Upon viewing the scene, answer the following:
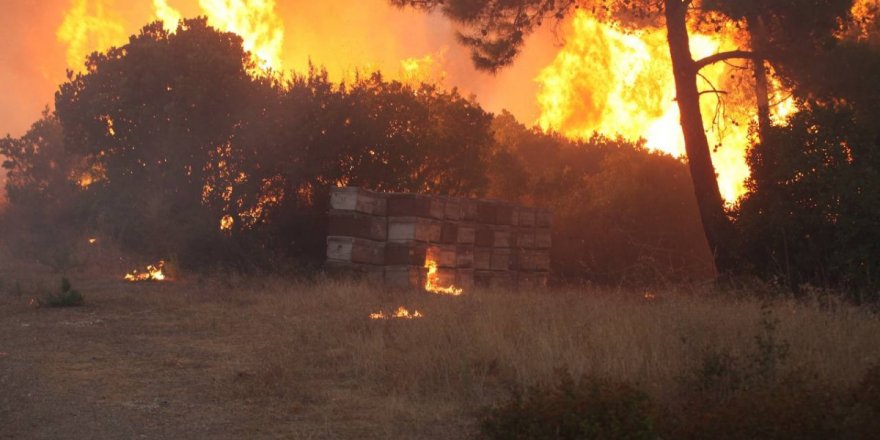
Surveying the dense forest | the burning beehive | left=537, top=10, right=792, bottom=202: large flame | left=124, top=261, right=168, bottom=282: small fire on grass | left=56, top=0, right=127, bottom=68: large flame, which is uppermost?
left=56, top=0, right=127, bottom=68: large flame

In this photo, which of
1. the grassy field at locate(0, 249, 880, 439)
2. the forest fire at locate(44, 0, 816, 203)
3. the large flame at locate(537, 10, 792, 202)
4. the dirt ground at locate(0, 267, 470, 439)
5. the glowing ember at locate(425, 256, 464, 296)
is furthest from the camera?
the large flame at locate(537, 10, 792, 202)

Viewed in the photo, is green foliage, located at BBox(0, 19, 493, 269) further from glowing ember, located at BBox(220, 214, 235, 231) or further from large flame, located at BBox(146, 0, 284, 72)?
large flame, located at BBox(146, 0, 284, 72)

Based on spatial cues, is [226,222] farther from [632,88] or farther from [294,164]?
[632,88]

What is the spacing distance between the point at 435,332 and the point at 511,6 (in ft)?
35.3

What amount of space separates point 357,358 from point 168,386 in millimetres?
2135

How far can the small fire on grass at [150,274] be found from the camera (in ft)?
68.5

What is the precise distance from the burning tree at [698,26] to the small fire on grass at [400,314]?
5884mm

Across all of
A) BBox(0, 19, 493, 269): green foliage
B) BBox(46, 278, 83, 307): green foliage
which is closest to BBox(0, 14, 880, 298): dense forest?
BBox(0, 19, 493, 269): green foliage

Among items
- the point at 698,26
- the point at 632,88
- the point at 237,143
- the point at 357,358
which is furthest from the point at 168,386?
the point at 632,88

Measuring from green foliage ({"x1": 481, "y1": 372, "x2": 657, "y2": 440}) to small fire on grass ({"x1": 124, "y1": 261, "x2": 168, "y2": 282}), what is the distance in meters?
15.6

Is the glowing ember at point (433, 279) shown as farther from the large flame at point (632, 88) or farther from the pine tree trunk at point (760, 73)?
the large flame at point (632, 88)

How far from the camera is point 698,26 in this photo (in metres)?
21.2

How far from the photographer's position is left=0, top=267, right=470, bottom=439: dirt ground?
Answer: 7762 mm

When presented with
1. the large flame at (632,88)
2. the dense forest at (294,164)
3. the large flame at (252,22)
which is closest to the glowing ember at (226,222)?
the dense forest at (294,164)
